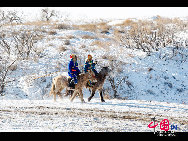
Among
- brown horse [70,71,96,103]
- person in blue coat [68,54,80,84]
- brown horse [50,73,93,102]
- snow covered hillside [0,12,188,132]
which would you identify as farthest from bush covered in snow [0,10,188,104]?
brown horse [70,71,96,103]

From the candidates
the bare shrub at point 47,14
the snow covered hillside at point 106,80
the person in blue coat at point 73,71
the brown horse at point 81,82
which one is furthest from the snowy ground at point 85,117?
the bare shrub at point 47,14

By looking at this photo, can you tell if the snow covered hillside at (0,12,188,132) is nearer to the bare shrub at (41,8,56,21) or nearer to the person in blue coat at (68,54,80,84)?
the person in blue coat at (68,54,80,84)

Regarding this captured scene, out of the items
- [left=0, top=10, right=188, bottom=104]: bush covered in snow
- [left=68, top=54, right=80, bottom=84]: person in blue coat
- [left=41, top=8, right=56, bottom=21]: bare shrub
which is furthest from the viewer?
[left=41, top=8, right=56, bottom=21]: bare shrub

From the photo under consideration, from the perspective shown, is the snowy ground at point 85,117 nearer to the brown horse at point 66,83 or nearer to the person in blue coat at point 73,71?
the brown horse at point 66,83

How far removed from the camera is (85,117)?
871 cm

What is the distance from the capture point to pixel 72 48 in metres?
27.5

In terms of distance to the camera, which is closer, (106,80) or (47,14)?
(106,80)

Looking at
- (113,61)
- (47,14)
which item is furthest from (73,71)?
(47,14)

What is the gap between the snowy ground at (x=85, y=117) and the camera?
7383 mm

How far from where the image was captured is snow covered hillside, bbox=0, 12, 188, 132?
8359 mm

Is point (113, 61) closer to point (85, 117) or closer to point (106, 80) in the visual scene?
point (106, 80)

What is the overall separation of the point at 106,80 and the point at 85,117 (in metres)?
14.1

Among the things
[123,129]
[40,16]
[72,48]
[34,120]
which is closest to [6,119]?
[34,120]
